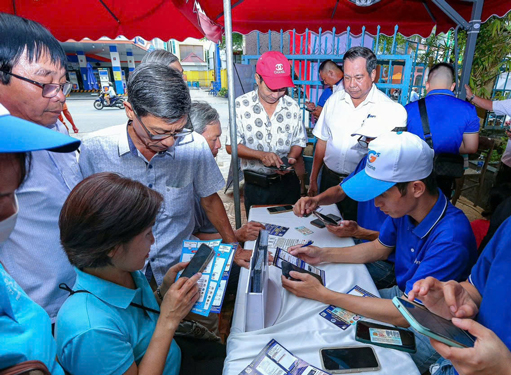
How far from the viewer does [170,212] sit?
1.75m

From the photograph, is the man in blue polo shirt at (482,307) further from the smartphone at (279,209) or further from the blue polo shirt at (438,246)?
the smartphone at (279,209)

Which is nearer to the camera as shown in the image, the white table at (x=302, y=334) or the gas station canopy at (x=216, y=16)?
the white table at (x=302, y=334)

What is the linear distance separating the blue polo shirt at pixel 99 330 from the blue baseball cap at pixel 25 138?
2.40 ft

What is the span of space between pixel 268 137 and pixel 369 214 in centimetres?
129

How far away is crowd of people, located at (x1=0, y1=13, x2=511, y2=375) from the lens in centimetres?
85

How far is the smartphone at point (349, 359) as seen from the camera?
1.11 meters

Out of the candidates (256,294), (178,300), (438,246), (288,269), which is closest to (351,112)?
(438,246)

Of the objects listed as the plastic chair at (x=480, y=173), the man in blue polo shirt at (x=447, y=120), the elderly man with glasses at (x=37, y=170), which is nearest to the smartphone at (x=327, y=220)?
the man in blue polo shirt at (x=447, y=120)

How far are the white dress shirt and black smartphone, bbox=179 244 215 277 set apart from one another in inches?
71.5

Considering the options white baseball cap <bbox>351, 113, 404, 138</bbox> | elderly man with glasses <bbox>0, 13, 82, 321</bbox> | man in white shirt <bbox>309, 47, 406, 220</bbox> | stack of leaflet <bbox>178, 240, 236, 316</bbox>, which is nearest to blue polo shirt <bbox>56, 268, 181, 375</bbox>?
stack of leaflet <bbox>178, 240, 236, 316</bbox>

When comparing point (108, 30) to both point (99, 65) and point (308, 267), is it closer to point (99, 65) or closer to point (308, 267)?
point (308, 267)

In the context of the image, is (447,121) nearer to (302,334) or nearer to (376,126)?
(376,126)

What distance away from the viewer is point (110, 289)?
113cm

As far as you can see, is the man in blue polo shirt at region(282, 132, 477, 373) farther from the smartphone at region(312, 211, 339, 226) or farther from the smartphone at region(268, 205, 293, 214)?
the smartphone at region(268, 205, 293, 214)
